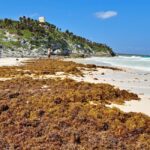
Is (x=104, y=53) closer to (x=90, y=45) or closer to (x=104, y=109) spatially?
(x=90, y=45)

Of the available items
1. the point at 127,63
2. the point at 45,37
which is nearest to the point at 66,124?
the point at 127,63

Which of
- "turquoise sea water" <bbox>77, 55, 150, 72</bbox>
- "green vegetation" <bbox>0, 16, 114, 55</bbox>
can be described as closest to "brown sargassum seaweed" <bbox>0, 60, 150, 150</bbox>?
"turquoise sea water" <bbox>77, 55, 150, 72</bbox>

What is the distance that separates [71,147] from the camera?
23.5ft

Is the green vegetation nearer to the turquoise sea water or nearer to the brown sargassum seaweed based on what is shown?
the turquoise sea water

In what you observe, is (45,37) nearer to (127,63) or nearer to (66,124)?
(127,63)

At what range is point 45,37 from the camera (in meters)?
86.3

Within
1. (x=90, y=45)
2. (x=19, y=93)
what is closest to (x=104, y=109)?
(x=19, y=93)

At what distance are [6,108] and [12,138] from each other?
6.77 ft

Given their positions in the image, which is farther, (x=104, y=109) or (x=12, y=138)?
(x=104, y=109)

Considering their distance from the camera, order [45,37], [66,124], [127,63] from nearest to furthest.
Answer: [66,124], [127,63], [45,37]

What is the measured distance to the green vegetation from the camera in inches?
3233

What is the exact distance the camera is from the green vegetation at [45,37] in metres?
82.1

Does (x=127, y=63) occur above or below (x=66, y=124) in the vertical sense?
below

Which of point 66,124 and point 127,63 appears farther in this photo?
point 127,63
